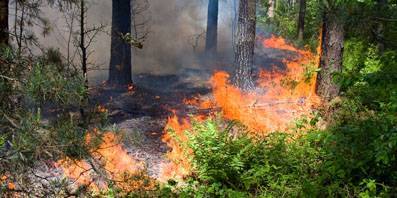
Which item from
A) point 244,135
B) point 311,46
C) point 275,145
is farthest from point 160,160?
point 311,46

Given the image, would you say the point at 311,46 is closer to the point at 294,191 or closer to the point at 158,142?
the point at 158,142

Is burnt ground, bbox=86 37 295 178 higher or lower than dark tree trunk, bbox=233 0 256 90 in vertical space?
lower

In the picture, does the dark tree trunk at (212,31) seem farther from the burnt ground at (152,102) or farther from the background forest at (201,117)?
the burnt ground at (152,102)

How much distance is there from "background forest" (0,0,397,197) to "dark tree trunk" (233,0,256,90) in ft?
0.11

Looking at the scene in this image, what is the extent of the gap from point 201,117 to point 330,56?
12.6 feet

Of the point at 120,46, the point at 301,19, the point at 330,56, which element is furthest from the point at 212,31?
the point at 330,56

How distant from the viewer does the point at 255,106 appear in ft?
38.4

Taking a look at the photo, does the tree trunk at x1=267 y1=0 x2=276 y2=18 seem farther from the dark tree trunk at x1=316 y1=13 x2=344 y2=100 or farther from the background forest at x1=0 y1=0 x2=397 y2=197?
the dark tree trunk at x1=316 y1=13 x2=344 y2=100

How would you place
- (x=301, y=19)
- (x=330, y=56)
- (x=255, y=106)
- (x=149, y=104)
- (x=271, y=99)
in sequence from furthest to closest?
(x=301, y=19) < (x=149, y=104) < (x=271, y=99) < (x=255, y=106) < (x=330, y=56)

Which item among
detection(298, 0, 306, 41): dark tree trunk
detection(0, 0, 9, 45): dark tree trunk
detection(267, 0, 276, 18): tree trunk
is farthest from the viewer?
detection(267, 0, 276, 18): tree trunk

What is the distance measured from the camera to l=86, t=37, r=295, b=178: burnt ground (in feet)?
32.3

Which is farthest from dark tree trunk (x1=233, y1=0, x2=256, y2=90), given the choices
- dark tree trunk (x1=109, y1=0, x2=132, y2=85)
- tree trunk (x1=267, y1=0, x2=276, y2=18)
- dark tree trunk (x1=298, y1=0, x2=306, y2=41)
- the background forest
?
tree trunk (x1=267, y1=0, x2=276, y2=18)

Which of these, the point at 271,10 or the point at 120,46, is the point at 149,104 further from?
the point at 271,10

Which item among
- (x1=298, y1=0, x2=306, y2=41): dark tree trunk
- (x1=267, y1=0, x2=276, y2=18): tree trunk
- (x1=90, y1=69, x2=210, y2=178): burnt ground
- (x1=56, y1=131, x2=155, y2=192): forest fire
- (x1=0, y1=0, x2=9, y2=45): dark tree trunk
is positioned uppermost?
(x1=267, y1=0, x2=276, y2=18): tree trunk
